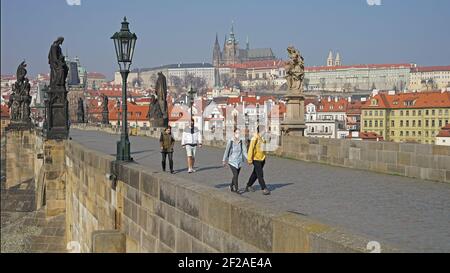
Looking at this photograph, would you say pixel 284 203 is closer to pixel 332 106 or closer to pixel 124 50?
pixel 124 50

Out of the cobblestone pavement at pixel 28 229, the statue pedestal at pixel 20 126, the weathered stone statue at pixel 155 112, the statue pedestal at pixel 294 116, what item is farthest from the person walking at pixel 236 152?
the statue pedestal at pixel 20 126

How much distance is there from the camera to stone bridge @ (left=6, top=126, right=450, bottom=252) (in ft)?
13.5

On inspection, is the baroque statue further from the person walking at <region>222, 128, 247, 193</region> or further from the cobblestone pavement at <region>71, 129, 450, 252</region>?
the person walking at <region>222, 128, 247, 193</region>

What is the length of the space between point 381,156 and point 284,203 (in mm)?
4784

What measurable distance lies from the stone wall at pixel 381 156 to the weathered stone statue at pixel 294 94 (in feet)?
7.55

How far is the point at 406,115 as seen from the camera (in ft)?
182

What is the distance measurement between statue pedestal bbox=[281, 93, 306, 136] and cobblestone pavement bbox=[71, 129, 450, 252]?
481 centimetres

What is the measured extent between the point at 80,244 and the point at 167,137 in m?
2.71

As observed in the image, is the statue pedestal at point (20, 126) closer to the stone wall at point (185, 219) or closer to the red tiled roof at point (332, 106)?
the stone wall at point (185, 219)

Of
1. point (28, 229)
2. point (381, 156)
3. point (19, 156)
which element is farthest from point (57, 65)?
point (19, 156)

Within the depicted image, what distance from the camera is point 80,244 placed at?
477 inches

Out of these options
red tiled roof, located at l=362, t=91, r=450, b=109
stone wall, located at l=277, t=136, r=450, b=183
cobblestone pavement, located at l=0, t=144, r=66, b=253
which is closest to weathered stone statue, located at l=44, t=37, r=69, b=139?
cobblestone pavement, located at l=0, t=144, r=66, b=253

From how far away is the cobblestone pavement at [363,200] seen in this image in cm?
535
